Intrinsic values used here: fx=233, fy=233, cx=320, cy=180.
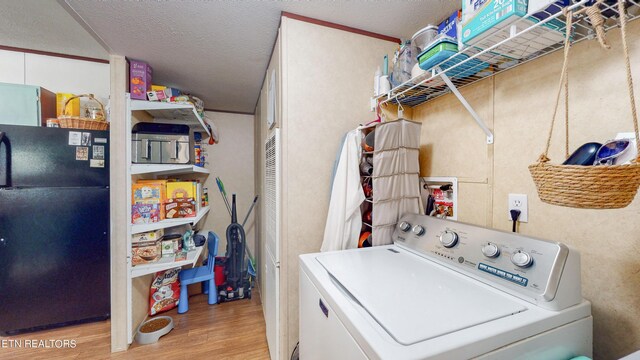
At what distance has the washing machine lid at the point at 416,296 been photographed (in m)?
0.57

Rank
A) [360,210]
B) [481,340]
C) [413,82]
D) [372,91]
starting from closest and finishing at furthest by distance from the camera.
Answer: [481,340], [413,82], [360,210], [372,91]

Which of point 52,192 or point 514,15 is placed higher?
point 514,15

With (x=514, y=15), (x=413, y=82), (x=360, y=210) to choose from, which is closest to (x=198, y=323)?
(x=360, y=210)

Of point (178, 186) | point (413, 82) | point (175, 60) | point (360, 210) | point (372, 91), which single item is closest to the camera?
point (413, 82)

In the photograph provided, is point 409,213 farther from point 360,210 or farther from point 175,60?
point 175,60

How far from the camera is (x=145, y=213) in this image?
1.91 m

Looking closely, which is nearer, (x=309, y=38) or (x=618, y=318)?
(x=618, y=318)

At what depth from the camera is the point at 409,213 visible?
122 cm

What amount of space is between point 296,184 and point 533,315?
1.09m

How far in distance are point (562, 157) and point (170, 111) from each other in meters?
2.78

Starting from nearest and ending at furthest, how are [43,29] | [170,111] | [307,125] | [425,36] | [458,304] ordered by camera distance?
[458,304], [425,36], [307,125], [43,29], [170,111]

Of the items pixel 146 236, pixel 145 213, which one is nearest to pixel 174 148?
pixel 145 213

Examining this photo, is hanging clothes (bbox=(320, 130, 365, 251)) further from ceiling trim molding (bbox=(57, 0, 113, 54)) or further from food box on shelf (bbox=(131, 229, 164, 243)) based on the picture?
ceiling trim molding (bbox=(57, 0, 113, 54))

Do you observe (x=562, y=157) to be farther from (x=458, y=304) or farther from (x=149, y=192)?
(x=149, y=192)
